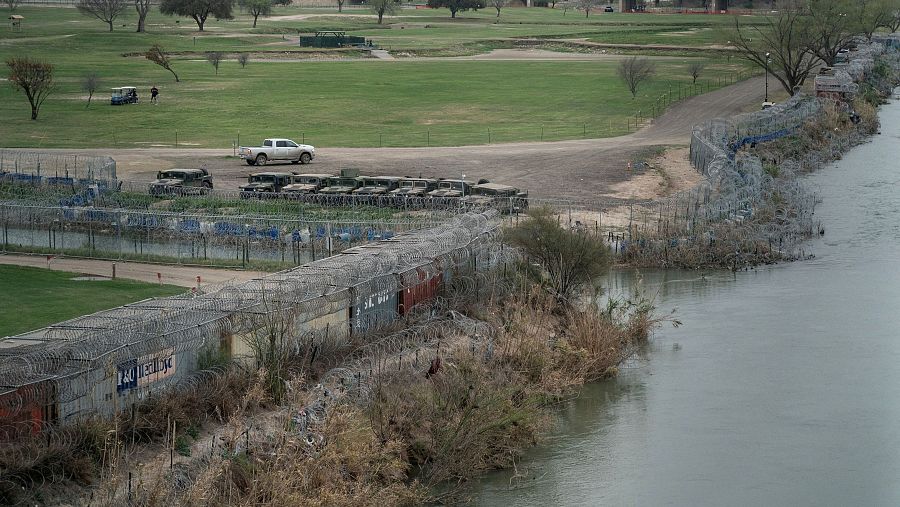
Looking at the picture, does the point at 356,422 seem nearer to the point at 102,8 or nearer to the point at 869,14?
the point at 869,14

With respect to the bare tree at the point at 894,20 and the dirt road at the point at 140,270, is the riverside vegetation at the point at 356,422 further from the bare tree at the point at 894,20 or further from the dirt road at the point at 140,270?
the bare tree at the point at 894,20

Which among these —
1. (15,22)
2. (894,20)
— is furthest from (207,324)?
(894,20)

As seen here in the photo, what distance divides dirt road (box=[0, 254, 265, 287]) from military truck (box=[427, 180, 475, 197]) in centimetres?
1606

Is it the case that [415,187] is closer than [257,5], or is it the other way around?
[415,187]

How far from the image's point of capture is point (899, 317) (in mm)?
50531

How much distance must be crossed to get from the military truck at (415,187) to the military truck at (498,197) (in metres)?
2.14

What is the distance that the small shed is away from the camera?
151m

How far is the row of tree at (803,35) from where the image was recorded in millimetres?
115000

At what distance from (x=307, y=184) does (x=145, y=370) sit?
3615 cm

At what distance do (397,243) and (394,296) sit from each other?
396cm

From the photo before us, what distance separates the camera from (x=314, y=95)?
109 metres

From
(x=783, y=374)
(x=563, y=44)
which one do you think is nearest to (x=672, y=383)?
(x=783, y=374)

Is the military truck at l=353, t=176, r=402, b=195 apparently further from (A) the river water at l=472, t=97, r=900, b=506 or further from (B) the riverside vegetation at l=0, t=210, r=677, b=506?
(B) the riverside vegetation at l=0, t=210, r=677, b=506

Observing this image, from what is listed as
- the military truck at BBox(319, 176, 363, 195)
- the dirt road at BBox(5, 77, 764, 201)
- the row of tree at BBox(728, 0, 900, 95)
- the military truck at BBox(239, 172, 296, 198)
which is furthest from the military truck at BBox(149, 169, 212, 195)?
the row of tree at BBox(728, 0, 900, 95)
